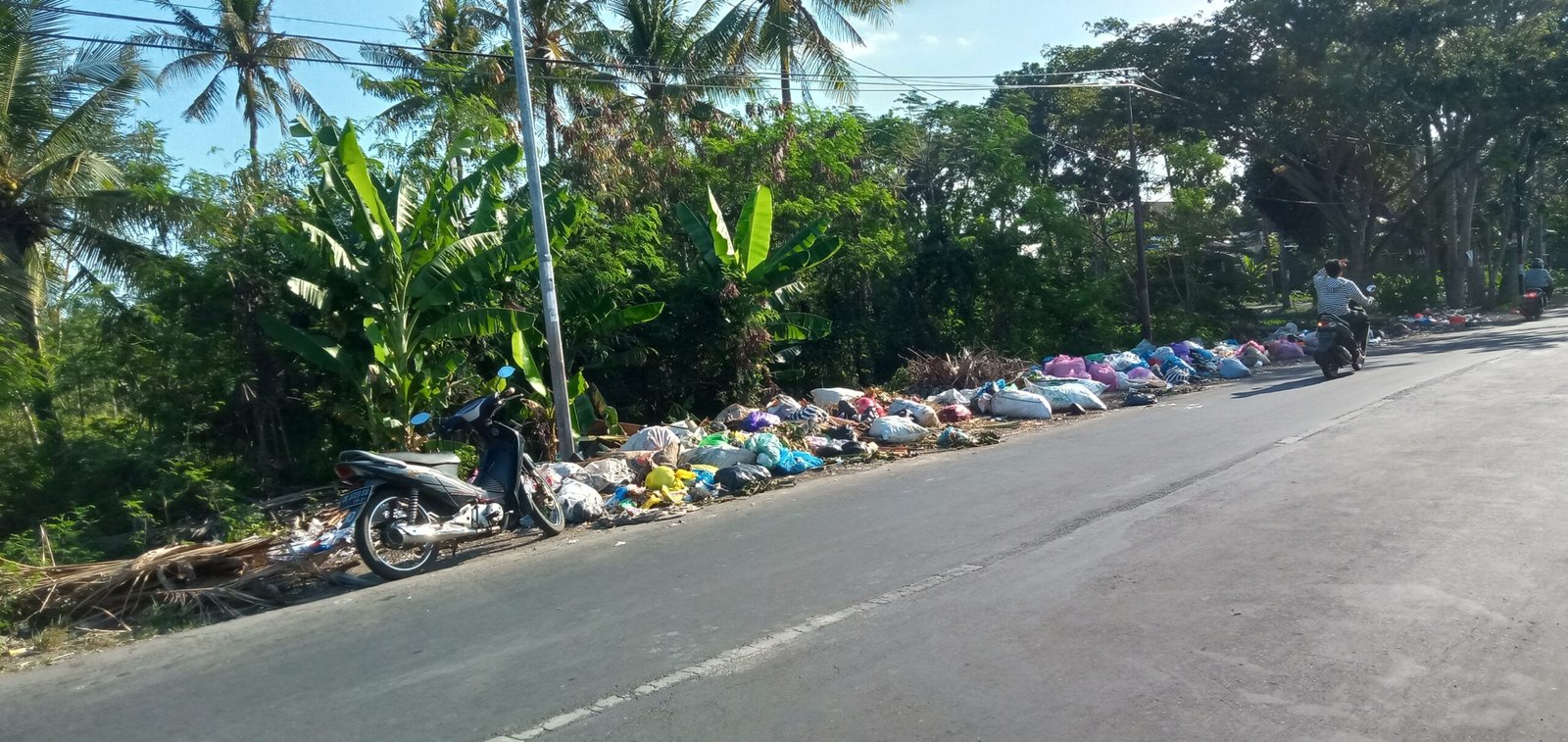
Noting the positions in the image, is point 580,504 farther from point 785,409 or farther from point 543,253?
point 785,409

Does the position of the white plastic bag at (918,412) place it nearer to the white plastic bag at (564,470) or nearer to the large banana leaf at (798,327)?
the large banana leaf at (798,327)

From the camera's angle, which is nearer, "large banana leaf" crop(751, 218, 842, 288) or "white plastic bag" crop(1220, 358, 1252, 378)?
"large banana leaf" crop(751, 218, 842, 288)

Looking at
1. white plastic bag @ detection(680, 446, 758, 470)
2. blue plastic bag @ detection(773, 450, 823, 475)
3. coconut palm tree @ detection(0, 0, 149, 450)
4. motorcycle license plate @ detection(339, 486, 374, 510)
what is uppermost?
coconut palm tree @ detection(0, 0, 149, 450)

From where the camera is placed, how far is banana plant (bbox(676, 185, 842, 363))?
652 inches

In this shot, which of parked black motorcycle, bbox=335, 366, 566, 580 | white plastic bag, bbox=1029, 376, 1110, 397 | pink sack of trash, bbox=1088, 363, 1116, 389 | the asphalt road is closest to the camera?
the asphalt road

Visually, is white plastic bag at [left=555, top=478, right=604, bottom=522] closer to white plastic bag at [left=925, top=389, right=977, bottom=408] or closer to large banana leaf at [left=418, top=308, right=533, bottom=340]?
large banana leaf at [left=418, top=308, right=533, bottom=340]

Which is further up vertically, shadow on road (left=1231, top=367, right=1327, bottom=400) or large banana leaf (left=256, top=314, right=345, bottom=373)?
large banana leaf (left=256, top=314, right=345, bottom=373)

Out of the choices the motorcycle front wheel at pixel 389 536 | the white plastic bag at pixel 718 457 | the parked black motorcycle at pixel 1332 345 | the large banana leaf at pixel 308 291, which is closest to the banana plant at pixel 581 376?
the white plastic bag at pixel 718 457

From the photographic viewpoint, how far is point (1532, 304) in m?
30.2

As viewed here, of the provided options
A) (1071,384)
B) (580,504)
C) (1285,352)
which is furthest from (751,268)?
(1285,352)

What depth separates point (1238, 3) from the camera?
3231cm

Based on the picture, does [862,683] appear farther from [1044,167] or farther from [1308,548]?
[1044,167]

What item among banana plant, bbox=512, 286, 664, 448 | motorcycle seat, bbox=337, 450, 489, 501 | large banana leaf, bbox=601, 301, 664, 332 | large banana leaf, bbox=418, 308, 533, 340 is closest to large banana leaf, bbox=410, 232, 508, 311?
large banana leaf, bbox=418, 308, 533, 340

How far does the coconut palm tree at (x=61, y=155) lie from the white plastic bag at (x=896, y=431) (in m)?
11.1
